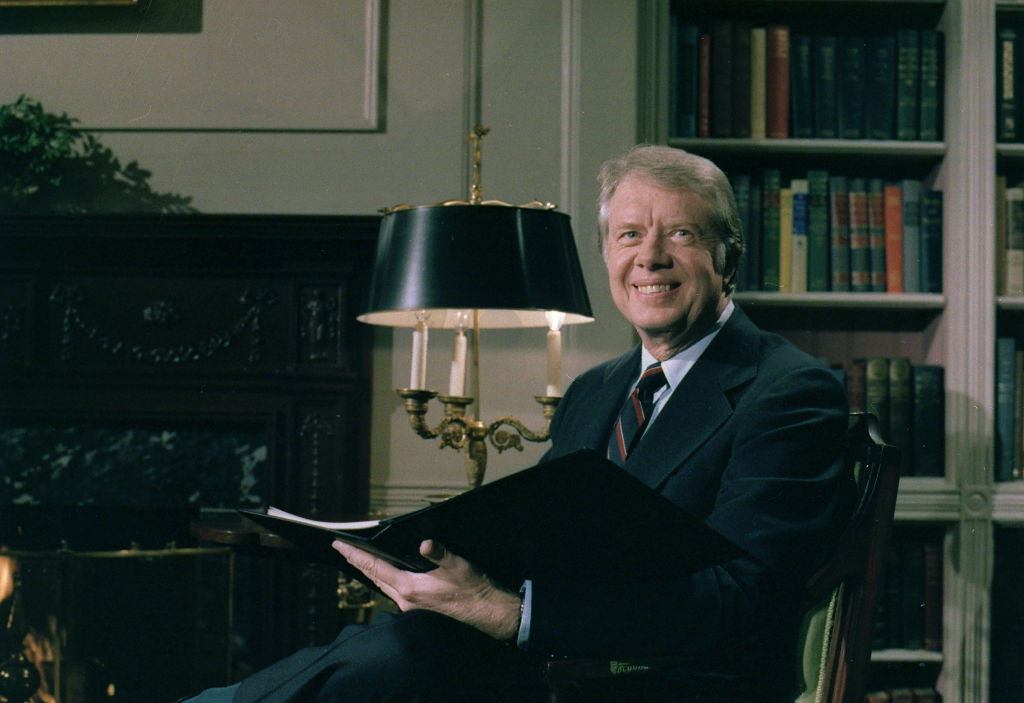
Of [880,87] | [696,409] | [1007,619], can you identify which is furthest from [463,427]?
[1007,619]

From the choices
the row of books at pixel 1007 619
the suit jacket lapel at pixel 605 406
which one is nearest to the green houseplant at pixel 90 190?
the suit jacket lapel at pixel 605 406

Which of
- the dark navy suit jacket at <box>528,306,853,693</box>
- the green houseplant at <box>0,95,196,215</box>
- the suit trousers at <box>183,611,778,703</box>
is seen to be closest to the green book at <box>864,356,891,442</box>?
the dark navy suit jacket at <box>528,306,853,693</box>

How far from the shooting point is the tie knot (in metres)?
1.31

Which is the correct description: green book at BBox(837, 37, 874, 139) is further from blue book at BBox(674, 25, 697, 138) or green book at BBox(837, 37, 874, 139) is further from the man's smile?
the man's smile

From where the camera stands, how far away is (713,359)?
1.22 m

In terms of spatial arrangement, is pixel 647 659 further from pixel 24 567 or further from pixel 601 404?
pixel 24 567

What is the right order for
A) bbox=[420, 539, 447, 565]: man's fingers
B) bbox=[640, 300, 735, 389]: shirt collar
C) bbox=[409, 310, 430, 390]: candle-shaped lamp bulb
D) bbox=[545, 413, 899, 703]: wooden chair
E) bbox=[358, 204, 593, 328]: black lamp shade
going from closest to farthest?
bbox=[420, 539, 447, 565]: man's fingers < bbox=[545, 413, 899, 703]: wooden chair < bbox=[640, 300, 735, 389]: shirt collar < bbox=[358, 204, 593, 328]: black lamp shade < bbox=[409, 310, 430, 390]: candle-shaped lamp bulb

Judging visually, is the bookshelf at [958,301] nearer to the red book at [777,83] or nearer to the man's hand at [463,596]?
the red book at [777,83]

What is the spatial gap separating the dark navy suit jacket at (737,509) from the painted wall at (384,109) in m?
1.19

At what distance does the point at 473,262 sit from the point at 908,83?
1.44 metres

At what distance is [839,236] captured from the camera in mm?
2354

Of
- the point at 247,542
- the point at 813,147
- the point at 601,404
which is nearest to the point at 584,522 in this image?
the point at 601,404

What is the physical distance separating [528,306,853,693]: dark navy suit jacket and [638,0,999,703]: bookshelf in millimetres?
1207

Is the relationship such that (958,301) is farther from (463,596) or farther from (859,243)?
(463,596)
